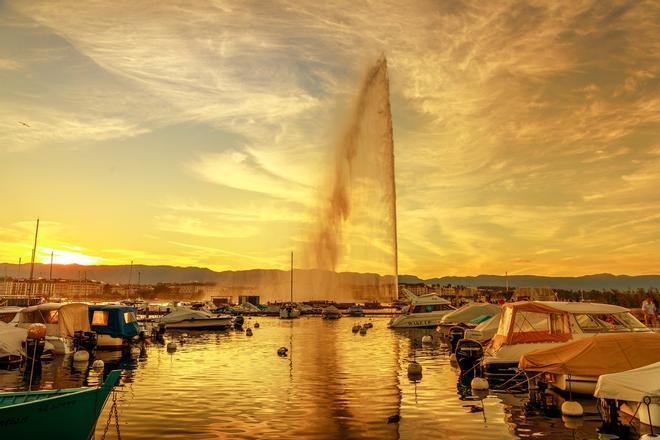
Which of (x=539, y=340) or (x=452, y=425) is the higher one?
(x=539, y=340)

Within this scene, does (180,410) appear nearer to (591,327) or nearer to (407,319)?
(591,327)

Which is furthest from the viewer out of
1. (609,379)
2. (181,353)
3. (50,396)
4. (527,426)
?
(181,353)

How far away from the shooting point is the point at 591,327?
25.2 meters

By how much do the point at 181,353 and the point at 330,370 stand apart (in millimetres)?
14518

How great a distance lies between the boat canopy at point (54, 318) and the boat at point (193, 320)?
2496cm

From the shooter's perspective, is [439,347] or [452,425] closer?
[452,425]

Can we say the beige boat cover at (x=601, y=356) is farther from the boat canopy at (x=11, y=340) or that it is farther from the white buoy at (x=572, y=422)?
the boat canopy at (x=11, y=340)

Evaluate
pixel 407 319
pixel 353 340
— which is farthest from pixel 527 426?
pixel 407 319

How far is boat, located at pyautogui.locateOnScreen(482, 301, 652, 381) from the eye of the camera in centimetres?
2494

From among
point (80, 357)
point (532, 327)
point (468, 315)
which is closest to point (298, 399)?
point (532, 327)

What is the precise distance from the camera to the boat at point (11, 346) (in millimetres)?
30562

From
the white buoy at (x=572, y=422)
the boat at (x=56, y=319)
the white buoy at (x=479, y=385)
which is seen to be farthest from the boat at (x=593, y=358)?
the boat at (x=56, y=319)

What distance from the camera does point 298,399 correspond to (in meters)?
21.3

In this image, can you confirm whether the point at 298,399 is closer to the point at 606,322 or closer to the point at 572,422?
the point at 572,422
